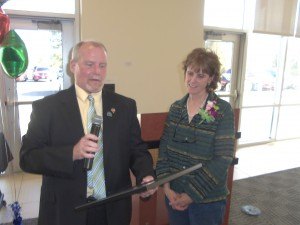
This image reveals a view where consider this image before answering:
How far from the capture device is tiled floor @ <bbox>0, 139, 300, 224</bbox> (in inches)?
122

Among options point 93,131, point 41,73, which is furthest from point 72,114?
point 41,73

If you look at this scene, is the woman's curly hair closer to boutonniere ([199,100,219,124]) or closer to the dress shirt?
boutonniere ([199,100,219,124])

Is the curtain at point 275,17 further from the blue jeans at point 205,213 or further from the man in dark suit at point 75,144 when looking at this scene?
the man in dark suit at point 75,144

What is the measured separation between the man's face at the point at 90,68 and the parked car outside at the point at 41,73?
2987 mm

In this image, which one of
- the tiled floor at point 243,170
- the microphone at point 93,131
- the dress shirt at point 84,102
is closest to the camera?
the microphone at point 93,131

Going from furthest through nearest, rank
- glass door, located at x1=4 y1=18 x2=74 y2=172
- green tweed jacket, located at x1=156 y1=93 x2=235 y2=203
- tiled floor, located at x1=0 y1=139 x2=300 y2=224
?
glass door, located at x1=4 y1=18 x2=74 y2=172
tiled floor, located at x1=0 y1=139 x2=300 y2=224
green tweed jacket, located at x1=156 y1=93 x2=235 y2=203

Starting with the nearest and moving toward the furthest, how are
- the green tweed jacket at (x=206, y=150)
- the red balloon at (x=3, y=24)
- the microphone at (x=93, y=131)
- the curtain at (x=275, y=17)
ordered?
the microphone at (x=93, y=131)
the green tweed jacket at (x=206, y=150)
the red balloon at (x=3, y=24)
the curtain at (x=275, y=17)

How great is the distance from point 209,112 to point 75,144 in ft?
2.47

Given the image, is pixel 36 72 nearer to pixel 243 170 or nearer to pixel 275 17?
pixel 243 170

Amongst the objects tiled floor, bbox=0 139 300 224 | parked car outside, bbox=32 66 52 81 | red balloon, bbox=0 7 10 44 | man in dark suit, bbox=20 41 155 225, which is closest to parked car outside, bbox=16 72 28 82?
parked car outside, bbox=32 66 52 81

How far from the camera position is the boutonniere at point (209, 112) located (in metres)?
1.47

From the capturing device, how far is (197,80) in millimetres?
1512

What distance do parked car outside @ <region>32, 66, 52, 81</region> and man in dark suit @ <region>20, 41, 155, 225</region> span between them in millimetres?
2928

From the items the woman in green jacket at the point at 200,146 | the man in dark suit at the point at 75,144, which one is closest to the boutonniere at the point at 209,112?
the woman in green jacket at the point at 200,146
